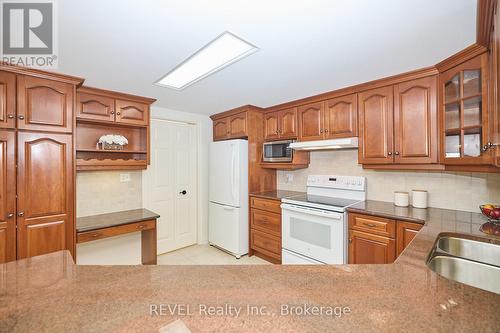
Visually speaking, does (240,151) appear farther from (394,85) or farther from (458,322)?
(458,322)

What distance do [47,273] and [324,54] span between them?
6.67 ft

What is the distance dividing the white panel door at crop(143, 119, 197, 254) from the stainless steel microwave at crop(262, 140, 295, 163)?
1.22m

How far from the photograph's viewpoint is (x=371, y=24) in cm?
140

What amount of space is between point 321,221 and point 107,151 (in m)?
2.57

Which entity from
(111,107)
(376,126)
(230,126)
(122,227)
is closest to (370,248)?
(376,126)

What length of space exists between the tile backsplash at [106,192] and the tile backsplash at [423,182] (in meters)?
2.35

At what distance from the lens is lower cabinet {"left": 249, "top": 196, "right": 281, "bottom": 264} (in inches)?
120

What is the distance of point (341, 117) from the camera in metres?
2.70

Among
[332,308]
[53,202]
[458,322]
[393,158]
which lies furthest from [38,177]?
[393,158]

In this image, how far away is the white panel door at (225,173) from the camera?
331 centimetres

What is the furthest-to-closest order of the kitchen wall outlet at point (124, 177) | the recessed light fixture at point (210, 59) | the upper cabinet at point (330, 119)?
the kitchen wall outlet at point (124, 177)
the upper cabinet at point (330, 119)
the recessed light fixture at point (210, 59)

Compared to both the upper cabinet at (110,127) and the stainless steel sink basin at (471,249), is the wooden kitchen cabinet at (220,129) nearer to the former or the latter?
the upper cabinet at (110,127)

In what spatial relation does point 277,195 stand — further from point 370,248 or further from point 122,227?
point 122,227

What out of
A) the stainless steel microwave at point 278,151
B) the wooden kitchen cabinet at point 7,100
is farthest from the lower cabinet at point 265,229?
the wooden kitchen cabinet at point 7,100
